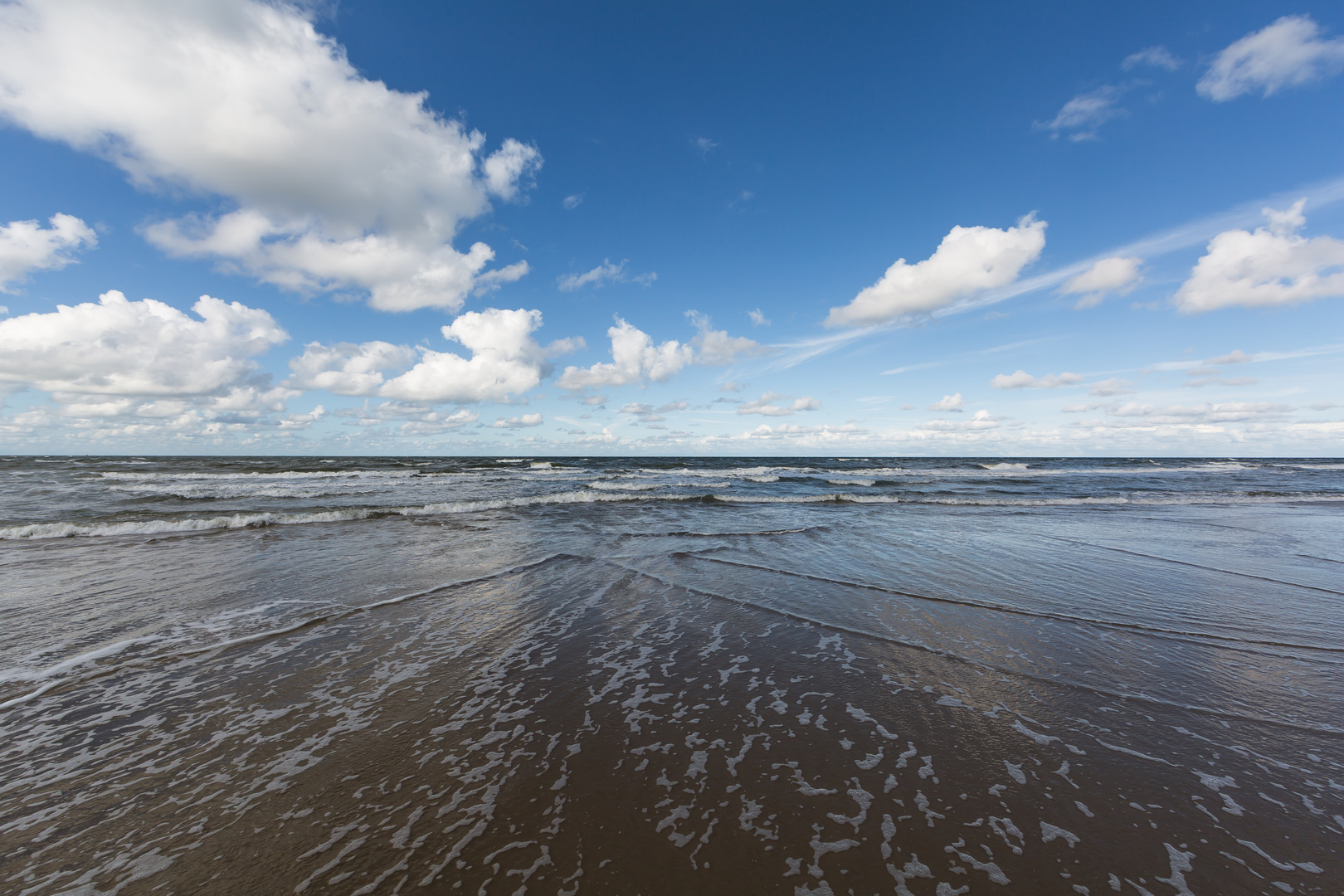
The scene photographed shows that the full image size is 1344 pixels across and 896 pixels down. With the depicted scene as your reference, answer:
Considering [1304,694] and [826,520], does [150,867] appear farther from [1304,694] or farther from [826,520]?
[826,520]

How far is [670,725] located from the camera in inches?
173

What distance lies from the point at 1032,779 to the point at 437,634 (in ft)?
20.9

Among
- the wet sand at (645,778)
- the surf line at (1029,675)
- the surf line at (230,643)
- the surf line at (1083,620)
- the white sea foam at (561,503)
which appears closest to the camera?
the wet sand at (645,778)

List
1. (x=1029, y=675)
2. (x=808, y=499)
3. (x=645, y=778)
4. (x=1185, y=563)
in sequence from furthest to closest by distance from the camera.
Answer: (x=808, y=499), (x=1185, y=563), (x=1029, y=675), (x=645, y=778)

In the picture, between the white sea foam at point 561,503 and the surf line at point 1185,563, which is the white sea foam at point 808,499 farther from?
the surf line at point 1185,563

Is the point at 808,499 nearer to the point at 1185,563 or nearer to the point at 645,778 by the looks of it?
the point at 1185,563

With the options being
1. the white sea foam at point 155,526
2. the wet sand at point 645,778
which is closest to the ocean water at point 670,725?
the wet sand at point 645,778

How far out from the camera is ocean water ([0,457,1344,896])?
2.85 metres

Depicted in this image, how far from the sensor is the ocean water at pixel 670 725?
2850 millimetres

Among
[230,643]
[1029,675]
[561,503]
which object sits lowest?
[1029,675]

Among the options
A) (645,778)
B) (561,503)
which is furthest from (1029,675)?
(561,503)

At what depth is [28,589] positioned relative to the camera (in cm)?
828

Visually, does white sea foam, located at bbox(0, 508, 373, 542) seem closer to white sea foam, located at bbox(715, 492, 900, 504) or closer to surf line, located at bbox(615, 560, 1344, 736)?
surf line, located at bbox(615, 560, 1344, 736)

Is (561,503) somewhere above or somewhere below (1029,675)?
above
